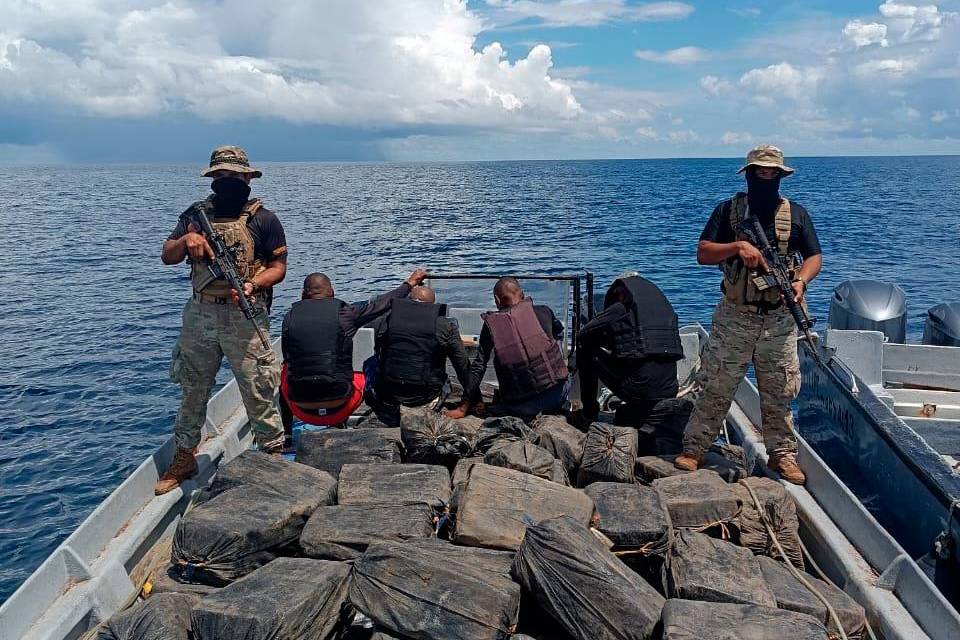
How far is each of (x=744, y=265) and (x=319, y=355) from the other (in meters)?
3.20

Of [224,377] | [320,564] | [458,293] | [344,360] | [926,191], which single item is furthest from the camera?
[926,191]

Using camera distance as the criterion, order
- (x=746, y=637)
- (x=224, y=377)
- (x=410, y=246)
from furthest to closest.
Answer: (x=410, y=246), (x=224, y=377), (x=746, y=637)

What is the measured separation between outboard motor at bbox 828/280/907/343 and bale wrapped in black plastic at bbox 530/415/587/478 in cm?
595

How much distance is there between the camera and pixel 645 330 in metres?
5.58

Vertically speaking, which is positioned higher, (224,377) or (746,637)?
(746,637)

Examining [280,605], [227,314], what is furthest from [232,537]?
[227,314]

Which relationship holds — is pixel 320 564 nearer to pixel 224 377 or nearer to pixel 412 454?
pixel 412 454

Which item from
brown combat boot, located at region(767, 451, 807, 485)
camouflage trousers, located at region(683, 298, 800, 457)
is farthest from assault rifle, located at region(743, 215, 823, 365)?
brown combat boot, located at region(767, 451, 807, 485)

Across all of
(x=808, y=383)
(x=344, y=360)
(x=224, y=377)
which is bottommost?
(x=224, y=377)

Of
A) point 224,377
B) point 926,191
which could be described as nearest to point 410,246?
point 224,377

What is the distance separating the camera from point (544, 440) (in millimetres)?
4965

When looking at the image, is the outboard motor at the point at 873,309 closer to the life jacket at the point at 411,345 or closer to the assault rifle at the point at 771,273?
the assault rifle at the point at 771,273

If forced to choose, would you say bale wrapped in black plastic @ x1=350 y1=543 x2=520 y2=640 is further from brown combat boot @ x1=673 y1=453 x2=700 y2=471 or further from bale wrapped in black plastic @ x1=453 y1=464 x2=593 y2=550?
brown combat boot @ x1=673 y1=453 x2=700 y2=471

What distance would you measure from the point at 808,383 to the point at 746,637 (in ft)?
16.8
